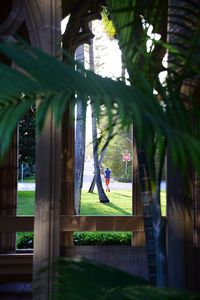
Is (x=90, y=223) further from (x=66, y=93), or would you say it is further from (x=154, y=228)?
(x=66, y=93)

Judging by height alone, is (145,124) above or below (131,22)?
below

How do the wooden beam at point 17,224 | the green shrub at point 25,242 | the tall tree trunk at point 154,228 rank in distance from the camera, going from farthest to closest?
the green shrub at point 25,242, the wooden beam at point 17,224, the tall tree trunk at point 154,228

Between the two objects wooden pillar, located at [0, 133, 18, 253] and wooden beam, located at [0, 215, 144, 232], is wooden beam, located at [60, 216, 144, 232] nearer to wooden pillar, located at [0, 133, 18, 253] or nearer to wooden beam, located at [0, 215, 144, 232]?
wooden beam, located at [0, 215, 144, 232]

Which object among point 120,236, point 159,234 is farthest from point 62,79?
point 120,236

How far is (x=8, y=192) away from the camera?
694 cm

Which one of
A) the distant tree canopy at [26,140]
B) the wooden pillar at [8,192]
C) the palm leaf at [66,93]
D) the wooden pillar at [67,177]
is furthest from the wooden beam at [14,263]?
the palm leaf at [66,93]

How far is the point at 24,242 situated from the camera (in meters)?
7.60

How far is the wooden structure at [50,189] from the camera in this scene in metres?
3.39

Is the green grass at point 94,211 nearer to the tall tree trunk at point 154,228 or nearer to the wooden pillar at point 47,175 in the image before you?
the wooden pillar at point 47,175

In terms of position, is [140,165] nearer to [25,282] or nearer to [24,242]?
[25,282]

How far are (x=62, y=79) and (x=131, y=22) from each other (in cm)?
46

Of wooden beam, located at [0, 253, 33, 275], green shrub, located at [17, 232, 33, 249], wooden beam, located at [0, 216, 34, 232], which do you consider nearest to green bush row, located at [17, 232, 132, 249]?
green shrub, located at [17, 232, 33, 249]

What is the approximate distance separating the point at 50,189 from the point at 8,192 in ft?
11.7

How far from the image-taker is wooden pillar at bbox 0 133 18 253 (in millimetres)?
6809
